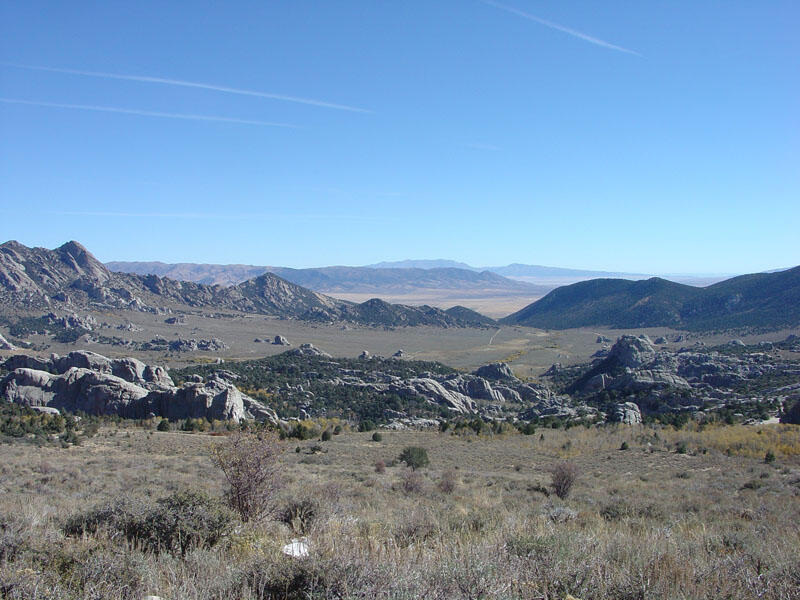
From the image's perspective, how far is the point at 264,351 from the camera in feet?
318

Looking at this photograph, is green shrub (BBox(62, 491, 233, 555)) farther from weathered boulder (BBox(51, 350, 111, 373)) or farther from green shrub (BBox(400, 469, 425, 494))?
weathered boulder (BBox(51, 350, 111, 373))

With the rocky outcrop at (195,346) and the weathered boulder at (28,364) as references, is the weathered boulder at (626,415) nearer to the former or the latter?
the weathered boulder at (28,364)

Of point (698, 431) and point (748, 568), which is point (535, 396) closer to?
point (698, 431)

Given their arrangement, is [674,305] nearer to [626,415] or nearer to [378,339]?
[378,339]

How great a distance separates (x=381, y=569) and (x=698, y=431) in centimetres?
3327

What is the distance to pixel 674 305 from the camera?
137375 mm

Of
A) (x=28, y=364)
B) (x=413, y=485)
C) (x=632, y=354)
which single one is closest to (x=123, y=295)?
(x=28, y=364)

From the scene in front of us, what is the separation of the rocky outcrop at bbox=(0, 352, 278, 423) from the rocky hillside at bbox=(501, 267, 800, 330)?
323 feet

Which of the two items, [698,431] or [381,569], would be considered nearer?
[381,569]

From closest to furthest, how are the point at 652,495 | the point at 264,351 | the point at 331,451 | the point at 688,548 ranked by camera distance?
the point at 688,548 < the point at 652,495 < the point at 331,451 < the point at 264,351

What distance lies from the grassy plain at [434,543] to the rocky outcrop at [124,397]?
22751 millimetres

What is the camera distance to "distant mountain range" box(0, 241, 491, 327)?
12675cm

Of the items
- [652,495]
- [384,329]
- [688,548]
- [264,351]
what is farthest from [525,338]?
[688,548]

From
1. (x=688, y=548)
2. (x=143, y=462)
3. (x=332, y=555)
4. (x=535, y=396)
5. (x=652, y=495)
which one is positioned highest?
(x=332, y=555)
